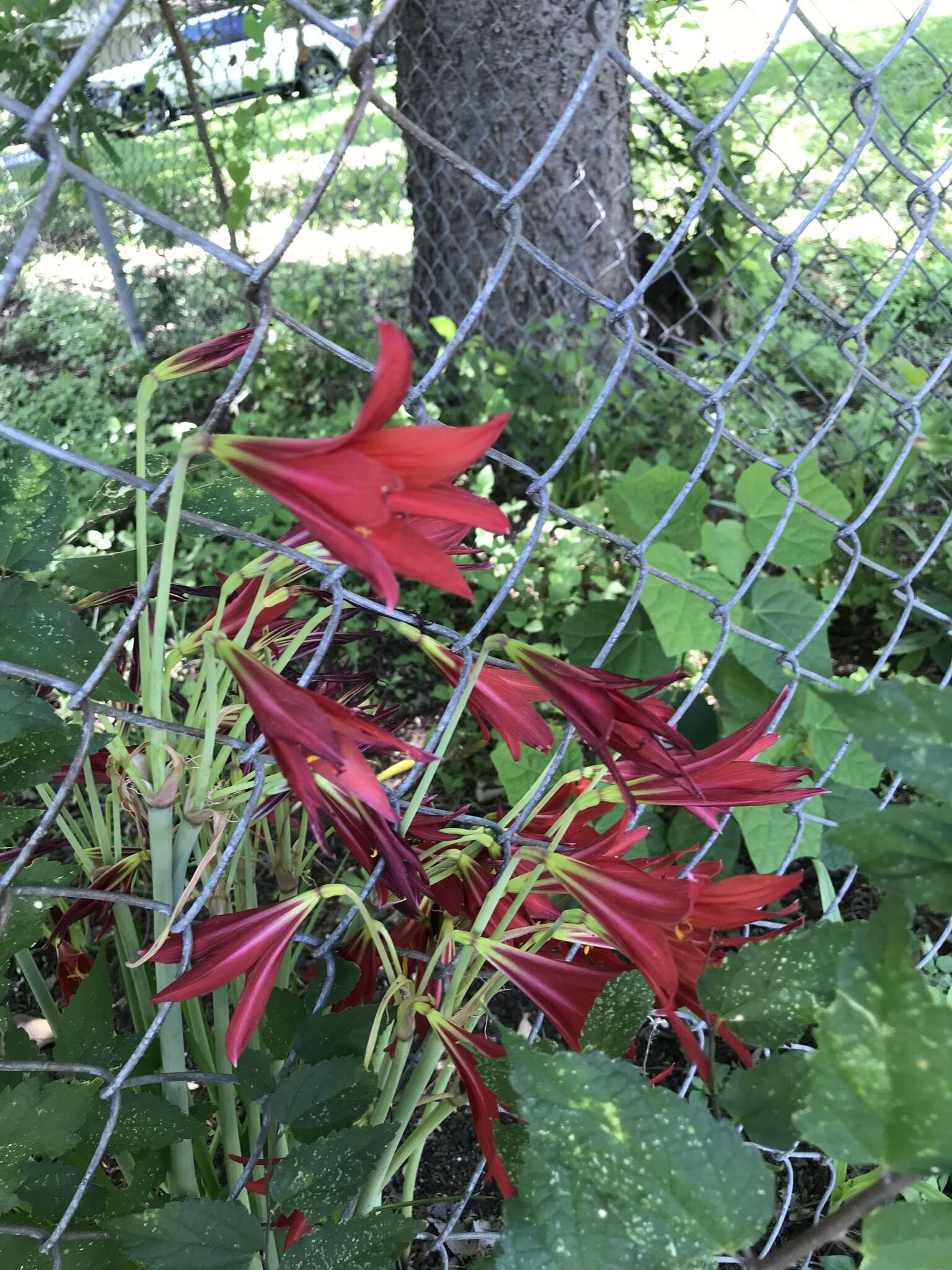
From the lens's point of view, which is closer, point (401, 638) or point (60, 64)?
point (60, 64)

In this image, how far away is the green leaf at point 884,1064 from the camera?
1.14 feet

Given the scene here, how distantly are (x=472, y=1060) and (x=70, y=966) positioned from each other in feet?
1.30

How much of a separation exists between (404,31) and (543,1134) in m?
3.05

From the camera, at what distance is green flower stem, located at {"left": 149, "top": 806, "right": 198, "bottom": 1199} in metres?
0.59

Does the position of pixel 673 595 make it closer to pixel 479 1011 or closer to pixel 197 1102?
pixel 479 1011

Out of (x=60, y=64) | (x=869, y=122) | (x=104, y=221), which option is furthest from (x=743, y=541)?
(x=104, y=221)

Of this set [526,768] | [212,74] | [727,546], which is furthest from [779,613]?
[212,74]

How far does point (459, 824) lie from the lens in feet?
2.54

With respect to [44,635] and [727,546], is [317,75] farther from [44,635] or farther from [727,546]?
[44,635]

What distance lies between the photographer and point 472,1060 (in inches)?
25.1

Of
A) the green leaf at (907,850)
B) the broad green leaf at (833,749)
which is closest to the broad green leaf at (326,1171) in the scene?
the green leaf at (907,850)

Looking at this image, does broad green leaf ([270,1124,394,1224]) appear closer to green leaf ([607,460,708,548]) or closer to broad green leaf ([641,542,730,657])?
broad green leaf ([641,542,730,657])

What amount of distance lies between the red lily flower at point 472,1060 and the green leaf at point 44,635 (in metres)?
0.32

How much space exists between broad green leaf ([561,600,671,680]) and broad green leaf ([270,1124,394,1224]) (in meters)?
0.91
